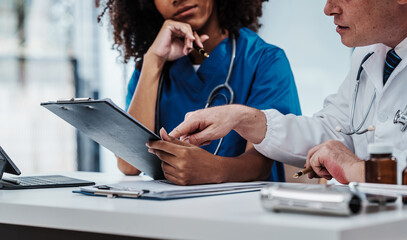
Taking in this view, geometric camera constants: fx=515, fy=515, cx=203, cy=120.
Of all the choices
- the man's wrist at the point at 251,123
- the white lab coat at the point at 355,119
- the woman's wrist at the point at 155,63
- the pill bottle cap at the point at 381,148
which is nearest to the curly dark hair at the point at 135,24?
the woman's wrist at the point at 155,63

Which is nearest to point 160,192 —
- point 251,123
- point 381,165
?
point 381,165

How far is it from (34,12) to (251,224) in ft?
12.4

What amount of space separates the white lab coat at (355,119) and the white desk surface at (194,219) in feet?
1.54

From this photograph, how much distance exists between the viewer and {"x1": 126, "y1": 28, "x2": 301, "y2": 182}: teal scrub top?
145 centimetres

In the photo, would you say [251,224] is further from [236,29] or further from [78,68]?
[78,68]

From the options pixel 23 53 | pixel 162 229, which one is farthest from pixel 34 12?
pixel 162 229

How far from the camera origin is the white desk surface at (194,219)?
0.54 metres

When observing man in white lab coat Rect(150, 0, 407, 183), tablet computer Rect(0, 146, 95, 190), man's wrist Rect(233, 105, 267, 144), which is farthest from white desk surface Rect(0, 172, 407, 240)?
man's wrist Rect(233, 105, 267, 144)

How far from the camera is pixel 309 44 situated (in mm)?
2424

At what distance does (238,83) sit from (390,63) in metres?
0.44

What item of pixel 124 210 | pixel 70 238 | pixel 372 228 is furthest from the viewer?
pixel 70 238

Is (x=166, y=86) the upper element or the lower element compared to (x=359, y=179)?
upper

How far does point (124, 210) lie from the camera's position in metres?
0.67

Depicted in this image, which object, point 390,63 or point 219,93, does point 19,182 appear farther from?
point 390,63
